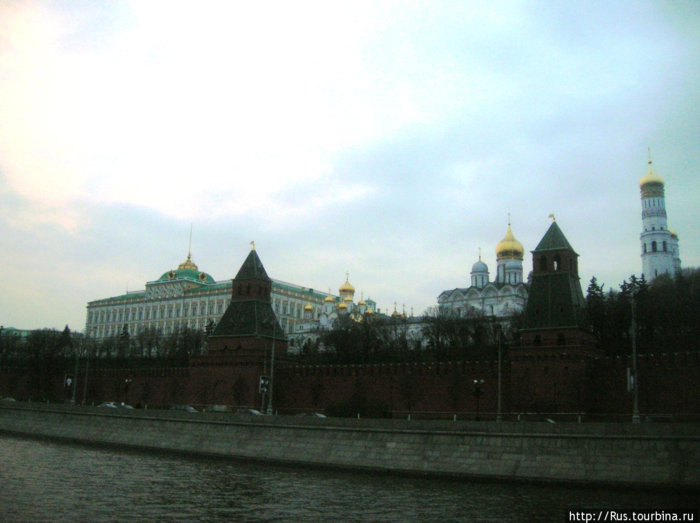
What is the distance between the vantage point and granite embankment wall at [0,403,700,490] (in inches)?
869

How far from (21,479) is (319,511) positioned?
10.7 metres

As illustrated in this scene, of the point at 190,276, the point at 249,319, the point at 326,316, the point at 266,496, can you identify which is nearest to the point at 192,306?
the point at 190,276

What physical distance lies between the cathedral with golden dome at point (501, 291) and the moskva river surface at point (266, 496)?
49.0 metres

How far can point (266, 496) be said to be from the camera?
2177 cm

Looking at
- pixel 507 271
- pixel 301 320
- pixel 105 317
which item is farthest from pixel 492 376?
pixel 105 317

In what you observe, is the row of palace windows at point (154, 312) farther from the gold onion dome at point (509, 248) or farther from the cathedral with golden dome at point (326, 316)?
the gold onion dome at point (509, 248)

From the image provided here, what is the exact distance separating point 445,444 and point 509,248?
2174 inches

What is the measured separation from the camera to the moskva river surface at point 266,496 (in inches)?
728

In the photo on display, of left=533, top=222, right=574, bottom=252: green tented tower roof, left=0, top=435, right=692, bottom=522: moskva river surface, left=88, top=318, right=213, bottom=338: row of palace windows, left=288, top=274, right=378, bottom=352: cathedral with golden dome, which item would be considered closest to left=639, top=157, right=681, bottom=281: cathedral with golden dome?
left=288, top=274, right=378, bottom=352: cathedral with golden dome

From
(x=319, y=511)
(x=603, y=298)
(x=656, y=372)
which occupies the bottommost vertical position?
(x=319, y=511)

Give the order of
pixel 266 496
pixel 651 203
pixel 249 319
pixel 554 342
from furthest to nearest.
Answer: pixel 651 203
pixel 249 319
pixel 554 342
pixel 266 496

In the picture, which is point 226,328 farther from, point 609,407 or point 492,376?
point 609,407

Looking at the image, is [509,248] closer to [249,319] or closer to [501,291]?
[501,291]

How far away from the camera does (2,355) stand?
8131 cm
